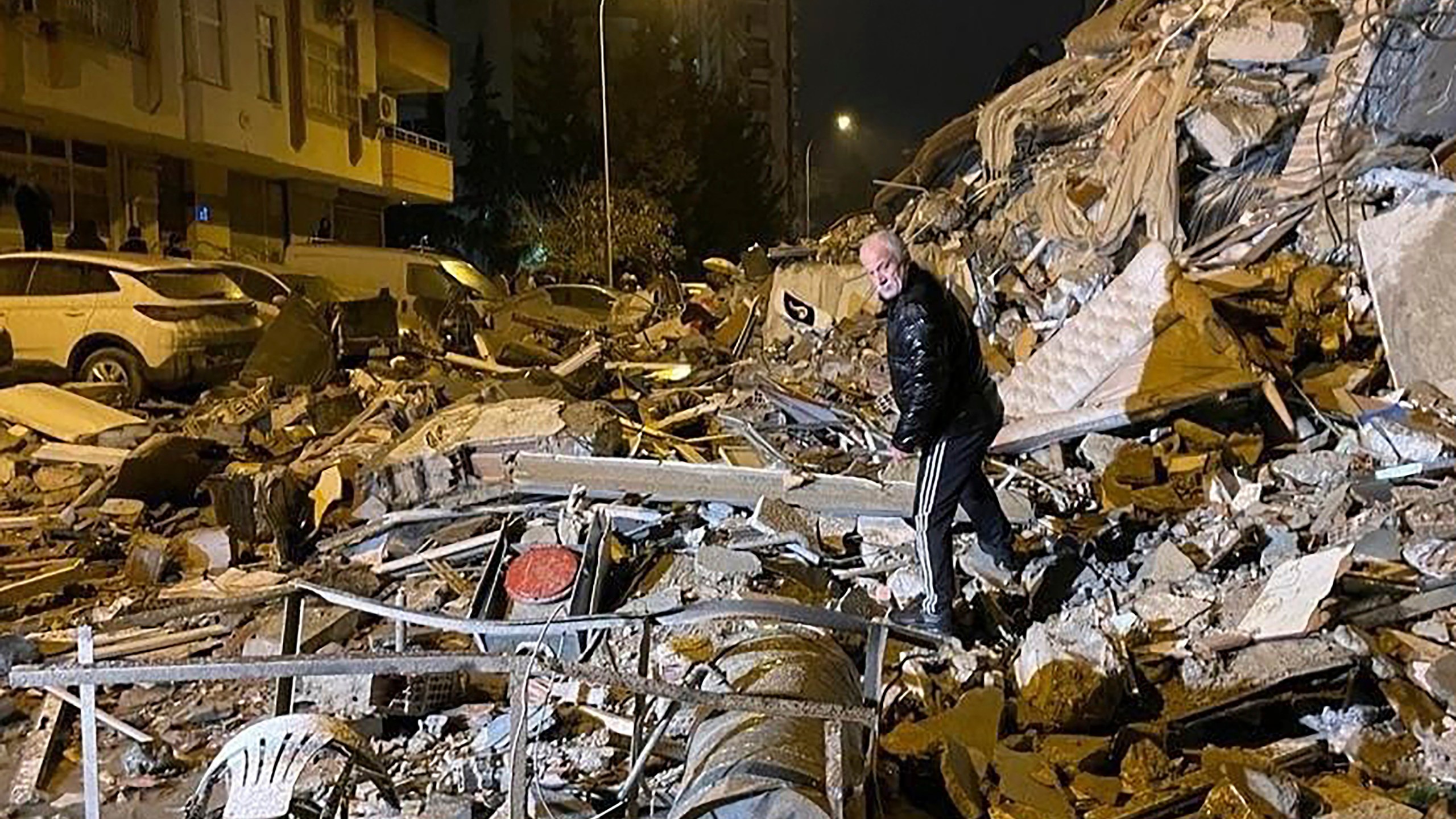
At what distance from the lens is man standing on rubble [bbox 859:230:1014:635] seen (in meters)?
4.93

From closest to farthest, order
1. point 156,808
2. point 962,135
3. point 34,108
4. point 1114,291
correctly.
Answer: point 156,808, point 1114,291, point 962,135, point 34,108

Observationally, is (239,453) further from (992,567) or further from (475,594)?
(992,567)

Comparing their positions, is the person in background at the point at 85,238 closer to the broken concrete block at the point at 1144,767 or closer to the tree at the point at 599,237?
the tree at the point at 599,237

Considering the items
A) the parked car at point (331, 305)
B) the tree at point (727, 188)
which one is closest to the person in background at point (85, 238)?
the parked car at point (331, 305)

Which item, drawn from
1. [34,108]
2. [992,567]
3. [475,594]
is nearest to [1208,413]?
[992,567]

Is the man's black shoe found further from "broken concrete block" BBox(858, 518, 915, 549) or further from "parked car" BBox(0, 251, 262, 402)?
"parked car" BBox(0, 251, 262, 402)

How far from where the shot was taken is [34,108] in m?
17.6

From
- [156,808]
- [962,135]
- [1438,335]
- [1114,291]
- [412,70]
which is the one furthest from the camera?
[412,70]

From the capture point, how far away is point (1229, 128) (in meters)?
8.86

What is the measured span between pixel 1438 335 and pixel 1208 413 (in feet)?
4.47

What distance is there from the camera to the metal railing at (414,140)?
2948 cm

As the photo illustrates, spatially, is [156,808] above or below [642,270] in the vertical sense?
A: below

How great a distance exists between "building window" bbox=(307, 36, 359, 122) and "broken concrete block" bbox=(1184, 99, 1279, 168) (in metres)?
22.2

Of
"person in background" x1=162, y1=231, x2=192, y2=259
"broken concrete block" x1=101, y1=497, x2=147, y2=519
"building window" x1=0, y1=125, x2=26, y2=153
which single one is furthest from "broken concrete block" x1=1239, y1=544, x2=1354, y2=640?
"building window" x1=0, y1=125, x2=26, y2=153
